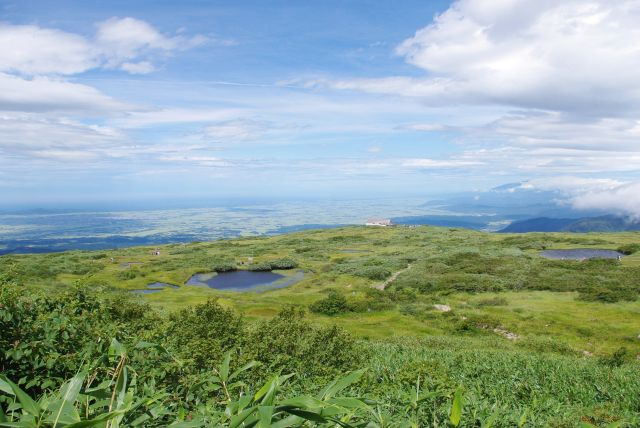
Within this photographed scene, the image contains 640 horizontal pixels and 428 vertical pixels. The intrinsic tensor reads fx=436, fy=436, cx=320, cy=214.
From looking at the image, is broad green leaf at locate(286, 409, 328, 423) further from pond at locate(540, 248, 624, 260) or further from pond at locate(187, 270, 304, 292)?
pond at locate(540, 248, 624, 260)

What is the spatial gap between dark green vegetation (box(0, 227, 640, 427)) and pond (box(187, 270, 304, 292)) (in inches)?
101

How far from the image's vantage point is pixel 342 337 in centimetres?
2152

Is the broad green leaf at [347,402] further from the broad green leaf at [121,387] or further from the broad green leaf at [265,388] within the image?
the broad green leaf at [121,387]

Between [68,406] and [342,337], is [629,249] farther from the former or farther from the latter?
[68,406]

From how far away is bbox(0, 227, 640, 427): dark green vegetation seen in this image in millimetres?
3418

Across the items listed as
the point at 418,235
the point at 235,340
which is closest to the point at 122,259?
the point at 418,235

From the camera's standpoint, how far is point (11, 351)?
223 inches

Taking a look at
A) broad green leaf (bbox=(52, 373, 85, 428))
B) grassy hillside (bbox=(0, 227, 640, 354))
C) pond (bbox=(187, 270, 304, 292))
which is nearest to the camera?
broad green leaf (bbox=(52, 373, 85, 428))

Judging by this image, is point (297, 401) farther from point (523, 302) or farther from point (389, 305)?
point (523, 302)

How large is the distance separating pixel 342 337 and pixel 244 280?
188ft

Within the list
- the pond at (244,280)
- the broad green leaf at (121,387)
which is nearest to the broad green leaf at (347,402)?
the broad green leaf at (121,387)

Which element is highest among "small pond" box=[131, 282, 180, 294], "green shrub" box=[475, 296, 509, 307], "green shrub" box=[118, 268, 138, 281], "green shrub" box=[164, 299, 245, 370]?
"green shrub" box=[164, 299, 245, 370]

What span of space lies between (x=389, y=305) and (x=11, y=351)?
50.9m

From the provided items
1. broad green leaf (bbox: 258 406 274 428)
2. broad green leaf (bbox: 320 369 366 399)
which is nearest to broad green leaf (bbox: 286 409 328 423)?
broad green leaf (bbox: 258 406 274 428)
